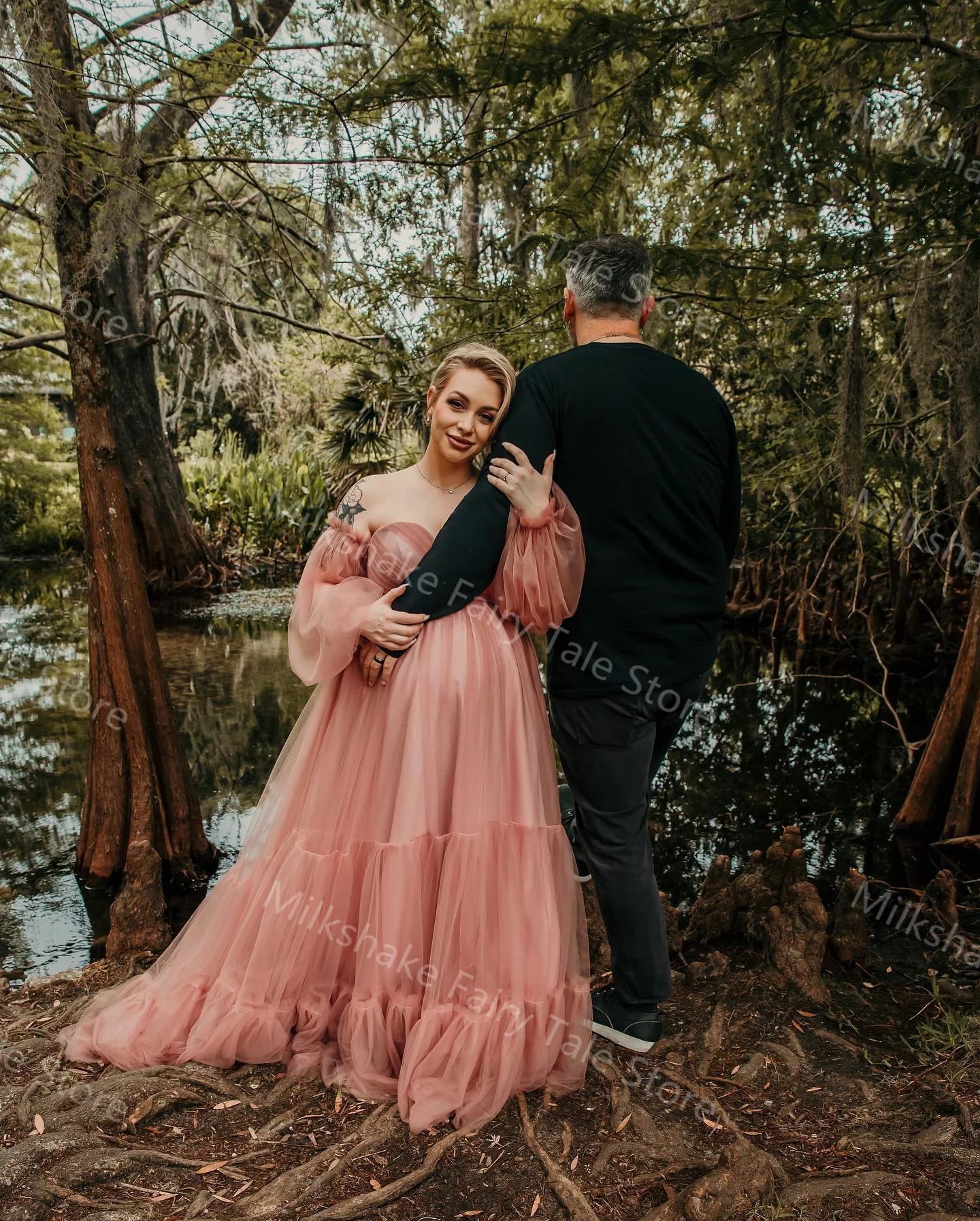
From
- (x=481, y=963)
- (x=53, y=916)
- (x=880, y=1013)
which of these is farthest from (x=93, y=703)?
(x=880, y=1013)

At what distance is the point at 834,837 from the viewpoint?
5215 millimetres

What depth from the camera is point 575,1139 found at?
2.16 meters

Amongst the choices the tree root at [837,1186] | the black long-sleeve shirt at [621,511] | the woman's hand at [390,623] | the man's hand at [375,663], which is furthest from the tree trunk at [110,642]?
the tree root at [837,1186]

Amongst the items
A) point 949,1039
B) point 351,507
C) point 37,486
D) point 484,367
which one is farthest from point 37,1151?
point 37,486

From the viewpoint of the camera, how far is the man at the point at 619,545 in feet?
7.45

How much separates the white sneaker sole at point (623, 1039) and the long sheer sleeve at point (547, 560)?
3.61 ft

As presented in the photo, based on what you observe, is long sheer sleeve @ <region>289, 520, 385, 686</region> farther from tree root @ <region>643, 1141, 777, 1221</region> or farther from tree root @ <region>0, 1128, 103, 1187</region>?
tree root @ <region>643, 1141, 777, 1221</region>

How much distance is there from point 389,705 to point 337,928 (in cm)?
60

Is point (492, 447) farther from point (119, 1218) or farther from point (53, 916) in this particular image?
point (53, 916)

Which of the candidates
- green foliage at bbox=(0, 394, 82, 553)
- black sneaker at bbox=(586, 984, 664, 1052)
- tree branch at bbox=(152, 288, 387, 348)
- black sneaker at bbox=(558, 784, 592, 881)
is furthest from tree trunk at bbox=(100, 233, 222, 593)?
black sneaker at bbox=(586, 984, 664, 1052)

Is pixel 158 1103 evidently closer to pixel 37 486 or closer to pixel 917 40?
pixel 917 40

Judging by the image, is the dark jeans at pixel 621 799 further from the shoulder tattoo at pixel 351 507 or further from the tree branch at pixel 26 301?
the tree branch at pixel 26 301

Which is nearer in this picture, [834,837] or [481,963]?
[481,963]

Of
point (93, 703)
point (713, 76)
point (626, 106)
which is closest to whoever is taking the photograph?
point (713, 76)
